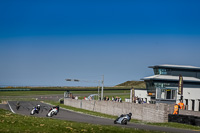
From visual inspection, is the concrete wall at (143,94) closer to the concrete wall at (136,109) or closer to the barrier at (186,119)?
the concrete wall at (136,109)

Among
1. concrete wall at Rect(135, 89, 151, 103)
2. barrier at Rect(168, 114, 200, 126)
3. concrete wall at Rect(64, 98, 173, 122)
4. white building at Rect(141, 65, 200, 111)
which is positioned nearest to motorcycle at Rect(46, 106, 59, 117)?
concrete wall at Rect(64, 98, 173, 122)

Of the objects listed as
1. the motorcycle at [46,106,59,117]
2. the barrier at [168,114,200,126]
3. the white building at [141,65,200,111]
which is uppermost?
the white building at [141,65,200,111]

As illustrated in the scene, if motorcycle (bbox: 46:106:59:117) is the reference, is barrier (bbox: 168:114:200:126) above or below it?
above

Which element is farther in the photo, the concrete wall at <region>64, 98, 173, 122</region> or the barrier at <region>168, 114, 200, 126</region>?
the concrete wall at <region>64, 98, 173, 122</region>

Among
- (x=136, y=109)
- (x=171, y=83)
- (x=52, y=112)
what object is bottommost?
(x=52, y=112)

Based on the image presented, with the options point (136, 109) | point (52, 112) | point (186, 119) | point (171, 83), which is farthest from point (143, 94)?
point (186, 119)

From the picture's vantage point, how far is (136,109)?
4150cm

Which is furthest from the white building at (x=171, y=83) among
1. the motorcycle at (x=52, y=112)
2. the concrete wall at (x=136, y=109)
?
the motorcycle at (x=52, y=112)

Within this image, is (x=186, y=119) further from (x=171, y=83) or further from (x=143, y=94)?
(x=143, y=94)

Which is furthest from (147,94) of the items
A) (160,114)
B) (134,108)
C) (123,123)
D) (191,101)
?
(123,123)

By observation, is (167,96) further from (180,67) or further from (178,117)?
(178,117)

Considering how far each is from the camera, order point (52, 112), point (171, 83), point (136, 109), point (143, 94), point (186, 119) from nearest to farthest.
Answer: point (186, 119)
point (52, 112)
point (136, 109)
point (171, 83)
point (143, 94)

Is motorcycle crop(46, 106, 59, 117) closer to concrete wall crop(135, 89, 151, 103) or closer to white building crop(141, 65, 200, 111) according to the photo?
white building crop(141, 65, 200, 111)

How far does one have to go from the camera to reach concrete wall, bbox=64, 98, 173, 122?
32.6m
